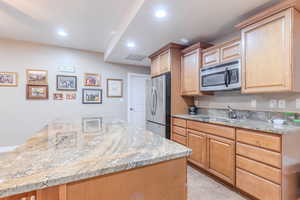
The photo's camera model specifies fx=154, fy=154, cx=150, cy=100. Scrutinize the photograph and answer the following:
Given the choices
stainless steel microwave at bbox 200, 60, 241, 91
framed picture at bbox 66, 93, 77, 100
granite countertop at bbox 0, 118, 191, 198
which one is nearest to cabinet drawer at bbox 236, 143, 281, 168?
stainless steel microwave at bbox 200, 60, 241, 91

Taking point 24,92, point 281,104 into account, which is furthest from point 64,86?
point 281,104

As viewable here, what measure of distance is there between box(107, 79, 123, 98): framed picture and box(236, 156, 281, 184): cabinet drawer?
11.7ft

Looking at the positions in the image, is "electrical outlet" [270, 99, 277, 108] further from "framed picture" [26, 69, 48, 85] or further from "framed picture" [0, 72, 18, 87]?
"framed picture" [0, 72, 18, 87]

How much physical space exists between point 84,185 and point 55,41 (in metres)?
3.91

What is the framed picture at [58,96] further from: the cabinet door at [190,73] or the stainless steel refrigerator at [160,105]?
the cabinet door at [190,73]

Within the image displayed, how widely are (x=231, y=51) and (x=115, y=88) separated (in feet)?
10.7

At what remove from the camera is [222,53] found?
250cm

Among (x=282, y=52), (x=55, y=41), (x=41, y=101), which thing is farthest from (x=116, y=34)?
(x=282, y=52)

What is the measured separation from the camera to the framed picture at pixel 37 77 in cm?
371

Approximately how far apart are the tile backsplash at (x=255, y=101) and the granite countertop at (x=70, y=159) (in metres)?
1.88

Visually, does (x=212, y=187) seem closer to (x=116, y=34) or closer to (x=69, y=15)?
(x=116, y=34)

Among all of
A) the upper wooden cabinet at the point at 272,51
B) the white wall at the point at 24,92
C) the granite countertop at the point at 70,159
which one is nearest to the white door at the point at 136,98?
the white wall at the point at 24,92

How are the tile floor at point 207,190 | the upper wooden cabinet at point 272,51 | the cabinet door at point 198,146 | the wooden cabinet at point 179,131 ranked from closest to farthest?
the upper wooden cabinet at point 272,51, the tile floor at point 207,190, the cabinet door at point 198,146, the wooden cabinet at point 179,131

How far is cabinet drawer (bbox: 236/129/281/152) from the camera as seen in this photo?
1.55 m
